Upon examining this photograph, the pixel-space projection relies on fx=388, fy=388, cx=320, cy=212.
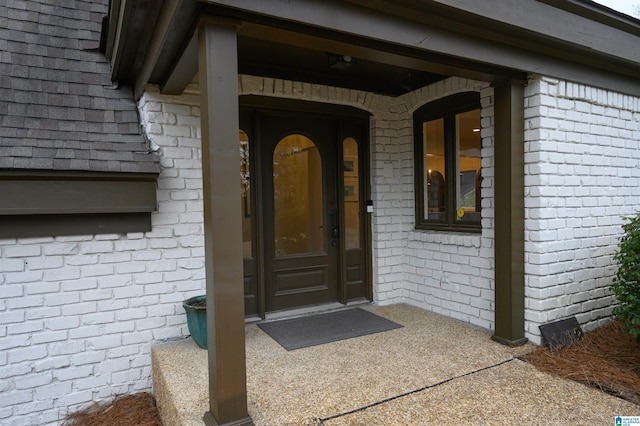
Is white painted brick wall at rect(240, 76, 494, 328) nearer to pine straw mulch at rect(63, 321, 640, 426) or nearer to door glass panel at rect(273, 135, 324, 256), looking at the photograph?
door glass panel at rect(273, 135, 324, 256)

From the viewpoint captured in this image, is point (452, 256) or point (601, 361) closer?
point (601, 361)

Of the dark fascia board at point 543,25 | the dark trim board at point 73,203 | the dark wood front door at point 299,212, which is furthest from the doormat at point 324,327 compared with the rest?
the dark fascia board at point 543,25

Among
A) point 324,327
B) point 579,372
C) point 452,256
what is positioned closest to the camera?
point 579,372

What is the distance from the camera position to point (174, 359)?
9.04 feet

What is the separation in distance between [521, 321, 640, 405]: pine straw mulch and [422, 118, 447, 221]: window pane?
151 cm

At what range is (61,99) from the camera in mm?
2863

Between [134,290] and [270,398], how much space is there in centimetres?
146

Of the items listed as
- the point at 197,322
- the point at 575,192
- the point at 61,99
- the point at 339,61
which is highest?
the point at 339,61

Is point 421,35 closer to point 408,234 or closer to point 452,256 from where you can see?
point 452,256

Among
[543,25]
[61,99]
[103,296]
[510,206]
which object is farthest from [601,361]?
[61,99]

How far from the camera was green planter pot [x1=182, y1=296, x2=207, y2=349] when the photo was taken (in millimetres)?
2861

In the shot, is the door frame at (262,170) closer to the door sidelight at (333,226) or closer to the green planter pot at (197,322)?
the door sidelight at (333,226)

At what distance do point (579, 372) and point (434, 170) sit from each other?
2120mm

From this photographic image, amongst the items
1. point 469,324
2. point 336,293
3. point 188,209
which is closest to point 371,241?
point 336,293
